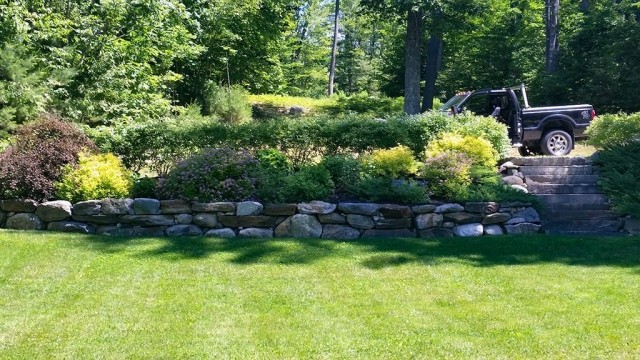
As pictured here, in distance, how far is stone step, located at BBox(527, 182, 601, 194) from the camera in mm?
9406

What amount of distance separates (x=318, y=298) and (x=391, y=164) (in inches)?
154

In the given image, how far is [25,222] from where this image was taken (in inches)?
317

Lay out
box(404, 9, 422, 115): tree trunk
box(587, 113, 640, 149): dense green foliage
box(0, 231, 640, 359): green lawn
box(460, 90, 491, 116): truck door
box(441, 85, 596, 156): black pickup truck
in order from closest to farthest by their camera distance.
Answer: box(0, 231, 640, 359): green lawn < box(587, 113, 640, 149): dense green foliage < box(441, 85, 596, 156): black pickup truck < box(460, 90, 491, 116): truck door < box(404, 9, 422, 115): tree trunk

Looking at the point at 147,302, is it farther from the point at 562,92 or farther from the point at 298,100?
the point at 298,100

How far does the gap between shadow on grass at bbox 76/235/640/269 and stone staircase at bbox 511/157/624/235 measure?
63 cm

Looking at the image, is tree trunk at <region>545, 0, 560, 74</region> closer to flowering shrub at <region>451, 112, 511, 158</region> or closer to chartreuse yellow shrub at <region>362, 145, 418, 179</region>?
flowering shrub at <region>451, 112, 511, 158</region>

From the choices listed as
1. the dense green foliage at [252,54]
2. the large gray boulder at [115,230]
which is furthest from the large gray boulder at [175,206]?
the dense green foliage at [252,54]

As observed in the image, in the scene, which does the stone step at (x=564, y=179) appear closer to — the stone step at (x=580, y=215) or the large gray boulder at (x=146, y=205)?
the stone step at (x=580, y=215)

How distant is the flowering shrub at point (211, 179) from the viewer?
814 centimetres

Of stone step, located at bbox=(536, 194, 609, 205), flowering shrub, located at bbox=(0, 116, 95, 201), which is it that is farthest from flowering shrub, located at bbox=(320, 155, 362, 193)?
flowering shrub, located at bbox=(0, 116, 95, 201)

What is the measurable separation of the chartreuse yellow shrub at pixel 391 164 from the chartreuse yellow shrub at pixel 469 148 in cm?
36

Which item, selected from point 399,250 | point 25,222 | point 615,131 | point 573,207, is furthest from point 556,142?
point 25,222

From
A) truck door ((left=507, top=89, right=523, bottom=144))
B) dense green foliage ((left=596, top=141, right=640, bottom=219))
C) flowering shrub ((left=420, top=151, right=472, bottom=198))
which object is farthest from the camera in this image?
truck door ((left=507, top=89, right=523, bottom=144))

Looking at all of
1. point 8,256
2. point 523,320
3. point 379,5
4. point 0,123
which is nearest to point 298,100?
point 379,5
